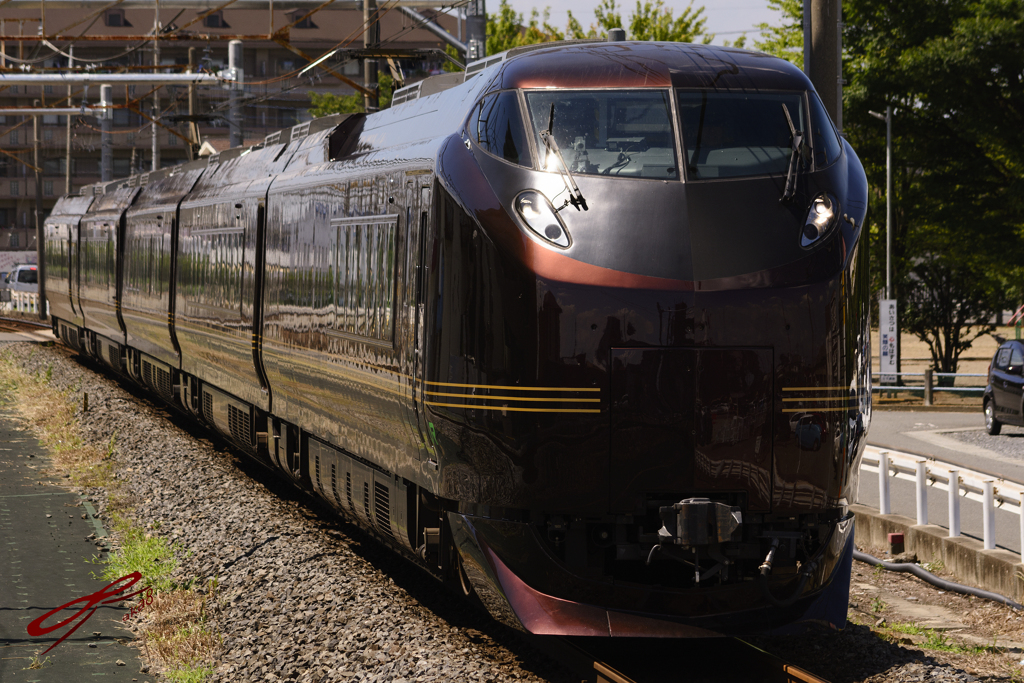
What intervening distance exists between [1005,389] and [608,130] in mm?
16963

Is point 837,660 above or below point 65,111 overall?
below

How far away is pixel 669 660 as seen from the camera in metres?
7.34

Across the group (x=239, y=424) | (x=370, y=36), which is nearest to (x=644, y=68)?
(x=239, y=424)

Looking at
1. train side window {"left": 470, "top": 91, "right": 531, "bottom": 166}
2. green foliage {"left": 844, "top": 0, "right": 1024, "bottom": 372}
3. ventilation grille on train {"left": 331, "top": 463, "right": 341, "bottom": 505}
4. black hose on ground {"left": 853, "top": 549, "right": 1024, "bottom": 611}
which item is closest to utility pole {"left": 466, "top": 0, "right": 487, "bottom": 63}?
ventilation grille on train {"left": 331, "top": 463, "right": 341, "bottom": 505}

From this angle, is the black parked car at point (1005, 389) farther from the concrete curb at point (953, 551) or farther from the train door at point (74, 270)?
the train door at point (74, 270)

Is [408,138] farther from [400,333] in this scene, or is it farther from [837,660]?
[837,660]

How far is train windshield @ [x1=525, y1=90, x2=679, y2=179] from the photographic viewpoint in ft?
22.9

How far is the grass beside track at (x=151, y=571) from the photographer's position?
25.5 ft

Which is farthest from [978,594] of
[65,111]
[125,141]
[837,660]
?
[125,141]

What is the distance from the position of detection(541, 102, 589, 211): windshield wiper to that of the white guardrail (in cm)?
495

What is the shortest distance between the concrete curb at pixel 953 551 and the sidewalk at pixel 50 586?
533cm

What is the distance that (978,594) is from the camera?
9672 millimetres

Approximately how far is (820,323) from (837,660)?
1.96m

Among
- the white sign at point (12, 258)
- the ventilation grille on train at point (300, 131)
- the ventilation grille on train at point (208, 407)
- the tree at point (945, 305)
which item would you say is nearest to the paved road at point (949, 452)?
the ventilation grille on train at point (300, 131)
